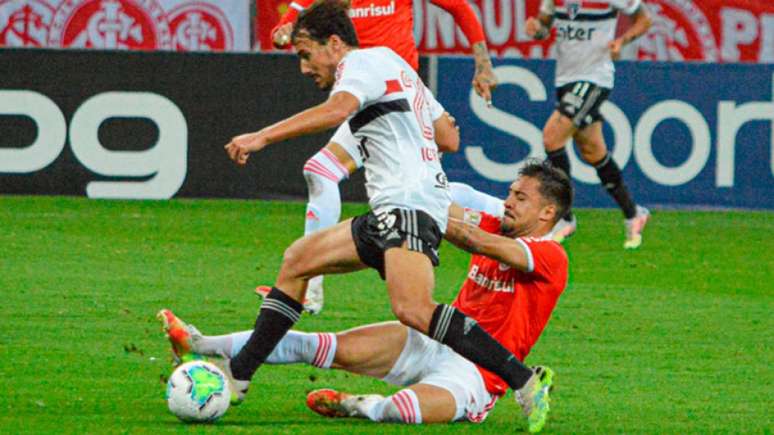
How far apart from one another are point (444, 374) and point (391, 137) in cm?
89

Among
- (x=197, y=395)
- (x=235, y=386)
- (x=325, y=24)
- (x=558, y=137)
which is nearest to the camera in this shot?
(x=197, y=395)

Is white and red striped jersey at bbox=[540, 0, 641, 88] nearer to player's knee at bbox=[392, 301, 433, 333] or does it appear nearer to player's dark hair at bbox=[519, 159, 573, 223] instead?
player's dark hair at bbox=[519, 159, 573, 223]

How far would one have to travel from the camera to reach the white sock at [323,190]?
330 inches

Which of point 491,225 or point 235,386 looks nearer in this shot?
point 235,386

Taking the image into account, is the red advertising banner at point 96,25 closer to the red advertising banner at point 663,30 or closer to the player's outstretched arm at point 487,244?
the red advertising banner at point 663,30

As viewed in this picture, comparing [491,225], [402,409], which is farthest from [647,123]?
[402,409]

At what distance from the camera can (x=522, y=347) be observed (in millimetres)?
6410

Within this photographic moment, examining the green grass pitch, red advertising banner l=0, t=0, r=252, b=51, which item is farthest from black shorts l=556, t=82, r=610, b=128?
red advertising banner l=0, t=0, r=252, b=51

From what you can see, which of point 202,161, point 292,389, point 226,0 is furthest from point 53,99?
point 292,389

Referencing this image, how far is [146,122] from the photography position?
13797 mm

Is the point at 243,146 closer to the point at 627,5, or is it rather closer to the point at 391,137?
the point at 391,137

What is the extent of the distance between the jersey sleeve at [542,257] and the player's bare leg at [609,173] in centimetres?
581

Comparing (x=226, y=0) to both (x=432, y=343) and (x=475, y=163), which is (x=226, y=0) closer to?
(x=475, y=163)

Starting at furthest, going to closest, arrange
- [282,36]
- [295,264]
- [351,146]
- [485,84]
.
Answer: [485,84]
[351,146]
[282,36]
[295,264]
